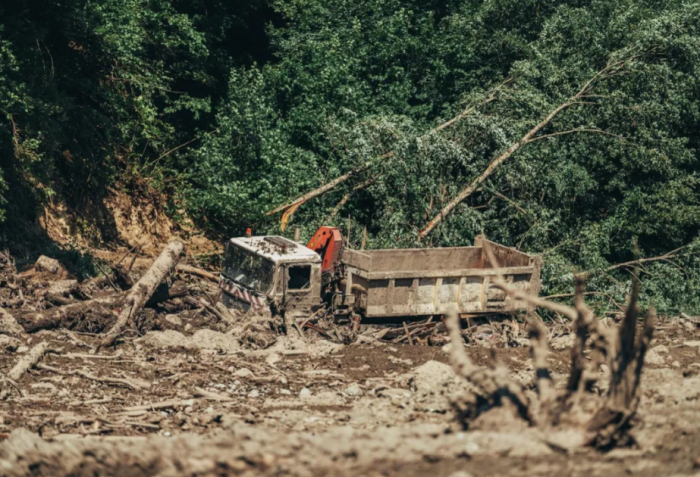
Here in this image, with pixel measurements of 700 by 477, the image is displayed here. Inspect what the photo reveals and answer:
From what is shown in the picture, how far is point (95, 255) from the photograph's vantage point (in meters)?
17.2

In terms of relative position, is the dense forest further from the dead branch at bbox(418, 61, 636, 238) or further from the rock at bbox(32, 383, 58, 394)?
the rock at bbox(32, 383, 58, 394)

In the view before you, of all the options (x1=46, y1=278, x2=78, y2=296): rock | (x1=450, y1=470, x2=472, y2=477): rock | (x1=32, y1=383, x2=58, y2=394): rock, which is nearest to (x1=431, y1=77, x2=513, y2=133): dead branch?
(x1=46, y1=278, x2=78, y2=296): rock

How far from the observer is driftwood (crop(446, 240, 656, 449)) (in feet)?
21.2

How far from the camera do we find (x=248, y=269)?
13.7 meters

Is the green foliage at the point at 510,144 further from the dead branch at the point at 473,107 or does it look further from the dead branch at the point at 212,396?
the dead branch at the point at 212,396

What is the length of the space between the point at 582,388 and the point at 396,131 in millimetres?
10916

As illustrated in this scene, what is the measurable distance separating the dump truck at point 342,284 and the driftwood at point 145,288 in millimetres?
997

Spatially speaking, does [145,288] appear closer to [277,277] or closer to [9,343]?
[277,277]

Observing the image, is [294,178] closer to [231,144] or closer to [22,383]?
[231,144]

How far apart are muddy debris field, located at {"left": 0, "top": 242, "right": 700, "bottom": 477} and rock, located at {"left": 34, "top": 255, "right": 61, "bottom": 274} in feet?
0.12

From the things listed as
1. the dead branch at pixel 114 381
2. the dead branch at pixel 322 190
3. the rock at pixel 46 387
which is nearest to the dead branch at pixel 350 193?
the dead branch at pixel 322 190

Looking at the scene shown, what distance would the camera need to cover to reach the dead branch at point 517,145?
16391 millimetres

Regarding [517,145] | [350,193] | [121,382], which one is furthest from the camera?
[350,193]

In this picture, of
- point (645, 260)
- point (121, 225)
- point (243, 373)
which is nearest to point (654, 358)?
point (645, 260)
